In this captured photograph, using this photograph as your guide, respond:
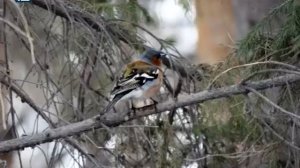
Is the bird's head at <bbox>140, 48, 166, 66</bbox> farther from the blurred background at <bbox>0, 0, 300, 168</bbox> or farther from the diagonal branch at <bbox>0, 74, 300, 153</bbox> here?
the diagonal branch at <bbox>0, 74, 300, 153</bbox>

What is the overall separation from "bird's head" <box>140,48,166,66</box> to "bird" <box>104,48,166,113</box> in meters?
0.03

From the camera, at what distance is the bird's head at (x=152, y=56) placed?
4086mm

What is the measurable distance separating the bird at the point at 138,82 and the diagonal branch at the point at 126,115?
0.26 m

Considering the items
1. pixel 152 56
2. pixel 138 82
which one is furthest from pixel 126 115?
pixel 152 56

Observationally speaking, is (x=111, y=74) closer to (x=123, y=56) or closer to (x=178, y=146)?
(x=123, y=56)

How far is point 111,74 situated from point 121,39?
25 cm

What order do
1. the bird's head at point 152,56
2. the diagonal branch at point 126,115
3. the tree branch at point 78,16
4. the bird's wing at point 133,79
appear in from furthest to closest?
the bird's head at point 152,56 → the tree branch at point 78,16 → the bird's wing at point 133,79 → the diagonal branch at point 126,115

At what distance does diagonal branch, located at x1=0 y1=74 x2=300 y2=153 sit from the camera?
123 inches

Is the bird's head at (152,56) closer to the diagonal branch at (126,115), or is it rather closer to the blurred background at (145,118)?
the blurred background at (145,118)

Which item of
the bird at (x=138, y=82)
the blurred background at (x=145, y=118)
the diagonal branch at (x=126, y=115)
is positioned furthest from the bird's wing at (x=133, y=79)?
the diagonal branch at (x=126, y=115)

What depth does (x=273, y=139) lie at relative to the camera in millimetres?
4070

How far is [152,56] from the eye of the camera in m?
4.11

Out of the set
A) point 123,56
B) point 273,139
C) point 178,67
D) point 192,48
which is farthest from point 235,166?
point 192,48

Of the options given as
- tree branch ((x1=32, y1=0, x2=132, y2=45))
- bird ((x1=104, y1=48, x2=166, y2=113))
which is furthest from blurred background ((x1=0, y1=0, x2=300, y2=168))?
bird ((x1=104, y1=48, x2=166, y2=113))
